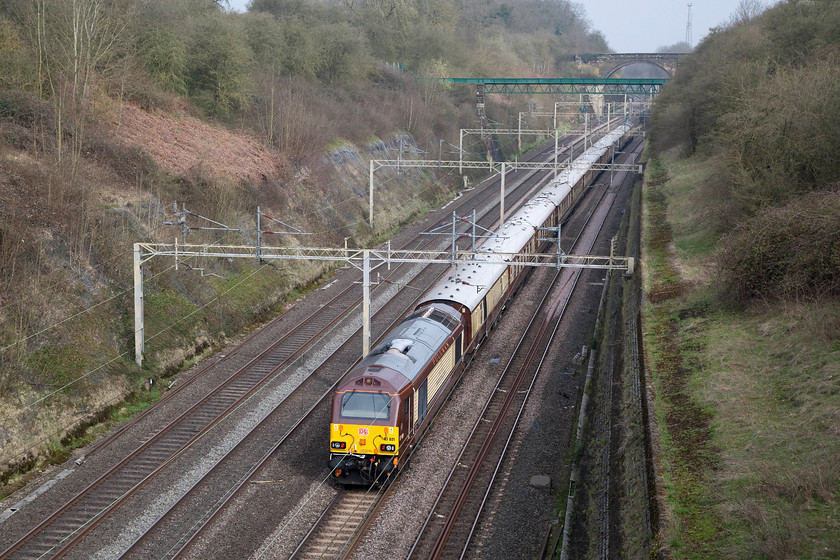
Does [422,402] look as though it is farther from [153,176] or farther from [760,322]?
[153,176]

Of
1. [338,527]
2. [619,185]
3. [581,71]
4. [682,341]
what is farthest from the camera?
[581,71]

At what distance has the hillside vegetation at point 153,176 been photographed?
20.6 metres

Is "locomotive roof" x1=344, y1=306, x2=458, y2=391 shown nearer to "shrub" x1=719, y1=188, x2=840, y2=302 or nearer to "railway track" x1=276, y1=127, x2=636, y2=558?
"railway track" x1=276, y1=127, x2=636, y2=558

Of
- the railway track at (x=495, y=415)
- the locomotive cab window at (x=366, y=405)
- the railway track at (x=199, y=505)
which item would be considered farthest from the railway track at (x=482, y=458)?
the railway track at (x=199, y=505)

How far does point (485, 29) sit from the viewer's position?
393 ft

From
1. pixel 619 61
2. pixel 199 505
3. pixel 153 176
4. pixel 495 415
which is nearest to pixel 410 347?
pixel 495 415

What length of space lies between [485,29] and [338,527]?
114589 mm

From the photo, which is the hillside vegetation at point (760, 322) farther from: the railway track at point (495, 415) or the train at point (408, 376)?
the train at point (408, 376)

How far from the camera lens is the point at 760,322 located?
21.2 metres

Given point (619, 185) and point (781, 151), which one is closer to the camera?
point (781, 151)

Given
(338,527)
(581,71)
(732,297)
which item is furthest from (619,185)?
(581,71)

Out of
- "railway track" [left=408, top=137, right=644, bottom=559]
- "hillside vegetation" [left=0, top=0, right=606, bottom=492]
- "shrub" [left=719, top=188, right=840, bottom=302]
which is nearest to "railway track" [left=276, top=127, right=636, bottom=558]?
"railway track" [left=408, top=137, right=644, bottom=559]

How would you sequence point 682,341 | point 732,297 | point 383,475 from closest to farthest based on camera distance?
1. point 383,475
2. point 682,341
3. point 732,297

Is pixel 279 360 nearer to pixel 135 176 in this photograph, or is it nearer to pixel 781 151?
pixel 135 176
